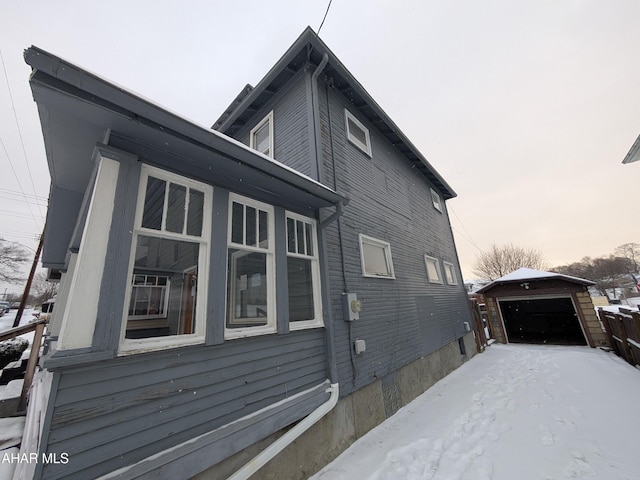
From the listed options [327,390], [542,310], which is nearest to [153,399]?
[327,390]

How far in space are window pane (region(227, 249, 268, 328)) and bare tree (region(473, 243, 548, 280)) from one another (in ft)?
134

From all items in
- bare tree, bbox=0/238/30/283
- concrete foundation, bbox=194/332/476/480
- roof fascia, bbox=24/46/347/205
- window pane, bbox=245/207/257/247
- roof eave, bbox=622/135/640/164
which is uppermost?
bare tree, bbox=0/238/30/283

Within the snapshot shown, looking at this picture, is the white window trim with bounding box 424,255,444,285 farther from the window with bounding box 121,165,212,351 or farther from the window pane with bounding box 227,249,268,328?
the window with bounding box 121,165,212,351

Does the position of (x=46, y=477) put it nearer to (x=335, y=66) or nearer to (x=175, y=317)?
(x=175, y=317)

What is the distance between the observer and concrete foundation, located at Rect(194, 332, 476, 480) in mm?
2707

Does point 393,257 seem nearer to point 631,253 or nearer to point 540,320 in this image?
point 540,320

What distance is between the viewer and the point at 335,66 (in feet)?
18.7

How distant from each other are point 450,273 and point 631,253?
301ft

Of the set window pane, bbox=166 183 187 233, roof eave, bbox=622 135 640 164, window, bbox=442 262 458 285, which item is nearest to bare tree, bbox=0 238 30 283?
window pane, bbox=166 183 187 233

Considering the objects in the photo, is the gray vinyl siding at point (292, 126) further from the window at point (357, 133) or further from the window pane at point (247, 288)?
the window pane at point (247, 288)

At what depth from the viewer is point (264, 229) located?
3.75 metres

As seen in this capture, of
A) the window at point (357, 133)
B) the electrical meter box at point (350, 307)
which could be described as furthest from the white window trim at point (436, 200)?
the electrical meter box at point (350, 307)

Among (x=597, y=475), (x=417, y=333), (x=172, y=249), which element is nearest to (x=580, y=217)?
(x=417, y=333)

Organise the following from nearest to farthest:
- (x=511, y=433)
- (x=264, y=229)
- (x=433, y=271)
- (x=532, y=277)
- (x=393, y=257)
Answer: (x=264, y=229)
(x=511, y=433)
(x=393, y=257)
(x=433, y=271)
(x=532, y=277)
